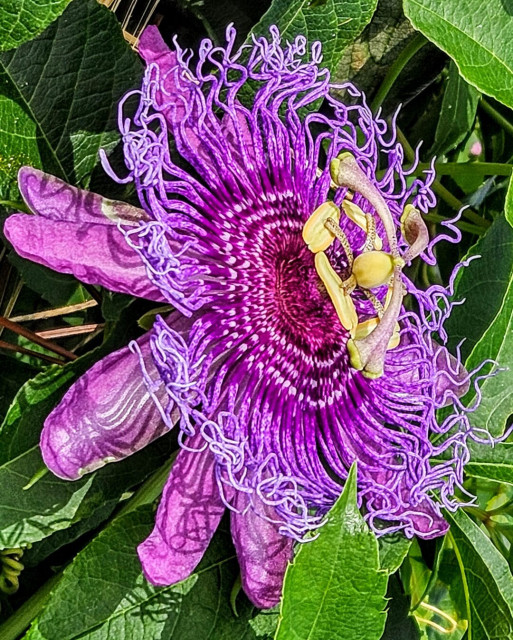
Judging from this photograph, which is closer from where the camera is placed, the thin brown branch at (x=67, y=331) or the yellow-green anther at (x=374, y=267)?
the yellow-green anther at (x=374, y=267)

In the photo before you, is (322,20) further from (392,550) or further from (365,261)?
(392,550)

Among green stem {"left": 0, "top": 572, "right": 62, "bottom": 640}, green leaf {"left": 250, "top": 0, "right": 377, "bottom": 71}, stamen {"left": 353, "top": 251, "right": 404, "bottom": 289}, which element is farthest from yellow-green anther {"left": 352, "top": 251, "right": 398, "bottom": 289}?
green stem {"left": 0, "top": 572, "right": 62, "bottom": 640}

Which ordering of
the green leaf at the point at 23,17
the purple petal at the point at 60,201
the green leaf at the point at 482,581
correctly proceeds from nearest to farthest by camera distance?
the green leaf at the point at 23,17 → the purple petal at the point at 60,201 → the green leaf at the point at 482,581

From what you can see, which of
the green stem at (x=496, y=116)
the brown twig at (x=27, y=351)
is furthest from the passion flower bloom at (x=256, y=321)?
the green stem at (x=496, y=116)

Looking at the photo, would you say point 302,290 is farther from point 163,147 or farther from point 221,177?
point 163,147

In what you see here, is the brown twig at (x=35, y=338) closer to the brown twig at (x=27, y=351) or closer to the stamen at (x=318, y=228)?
the brown twig at (x=27, y=351)

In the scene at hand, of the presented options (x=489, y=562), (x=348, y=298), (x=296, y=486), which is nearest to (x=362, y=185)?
(x=348, y=298)
